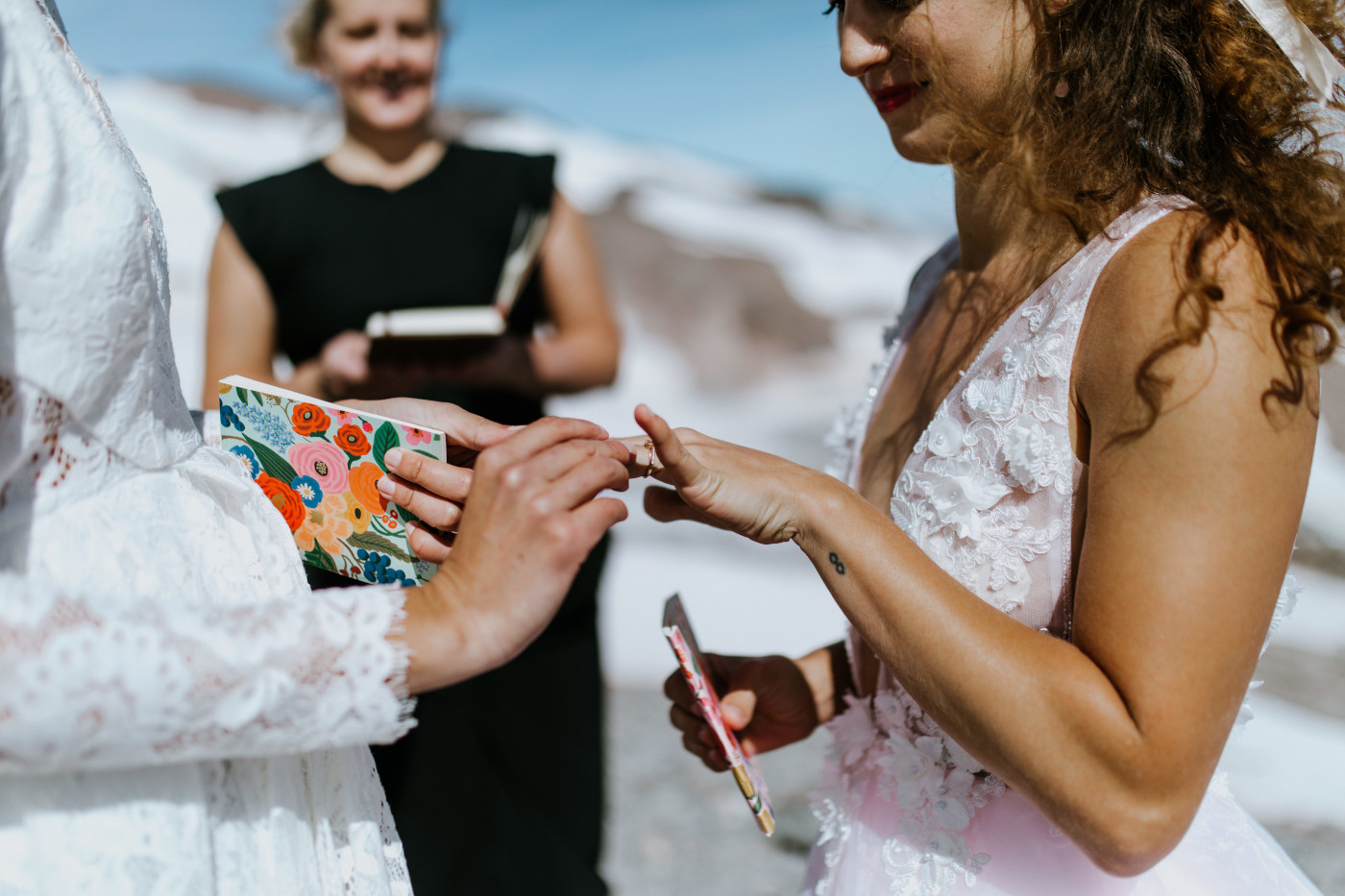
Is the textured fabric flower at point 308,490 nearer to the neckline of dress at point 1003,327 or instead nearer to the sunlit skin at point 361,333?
the neckline of dress at point 1003,327

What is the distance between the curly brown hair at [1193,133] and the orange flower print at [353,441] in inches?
33.8

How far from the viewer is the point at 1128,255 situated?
104cm

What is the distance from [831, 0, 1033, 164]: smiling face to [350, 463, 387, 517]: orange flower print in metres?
0.86

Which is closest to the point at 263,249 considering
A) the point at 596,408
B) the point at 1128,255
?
the point at 1128,255

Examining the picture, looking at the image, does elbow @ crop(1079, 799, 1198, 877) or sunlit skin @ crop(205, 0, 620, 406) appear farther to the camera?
sunlit skin @ crop(205, 0, 620, 406)

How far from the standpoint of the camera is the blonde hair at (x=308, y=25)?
260cm

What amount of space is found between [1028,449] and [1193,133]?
1.40 feet

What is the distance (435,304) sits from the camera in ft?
8.27

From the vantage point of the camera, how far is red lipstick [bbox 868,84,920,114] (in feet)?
4.33

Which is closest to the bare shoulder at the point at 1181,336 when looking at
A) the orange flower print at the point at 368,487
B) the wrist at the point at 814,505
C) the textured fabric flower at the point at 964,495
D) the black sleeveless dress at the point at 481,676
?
the textured fabric flower at the point at 964,495

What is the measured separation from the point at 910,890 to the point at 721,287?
7215mm

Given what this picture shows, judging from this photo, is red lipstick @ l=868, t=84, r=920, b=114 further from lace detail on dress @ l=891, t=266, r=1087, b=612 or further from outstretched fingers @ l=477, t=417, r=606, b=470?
outstretched fingers @ l=477, t=417, r=606, b=470

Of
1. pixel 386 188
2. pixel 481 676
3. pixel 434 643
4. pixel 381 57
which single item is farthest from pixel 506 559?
pixel 381 57

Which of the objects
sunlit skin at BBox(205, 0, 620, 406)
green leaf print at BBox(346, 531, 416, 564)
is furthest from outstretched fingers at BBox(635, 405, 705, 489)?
sunlit skin at BBox(205, 0, 620, 406)
